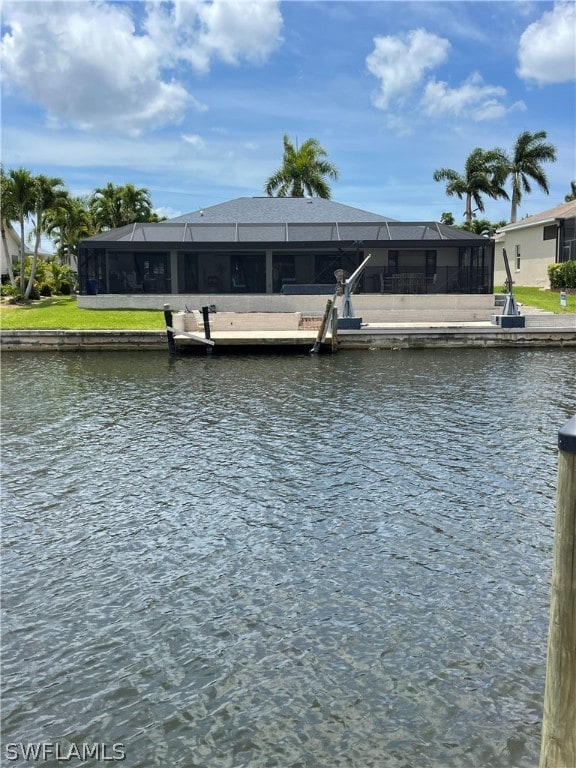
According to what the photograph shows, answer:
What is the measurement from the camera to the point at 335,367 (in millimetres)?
22391

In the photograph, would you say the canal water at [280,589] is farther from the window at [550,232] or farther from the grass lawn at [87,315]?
the window at [550,232]

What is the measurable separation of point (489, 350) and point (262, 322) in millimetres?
9046

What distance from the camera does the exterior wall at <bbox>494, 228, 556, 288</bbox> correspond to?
137 feet

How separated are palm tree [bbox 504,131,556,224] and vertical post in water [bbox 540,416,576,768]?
175ft

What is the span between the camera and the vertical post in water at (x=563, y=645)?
127 inches

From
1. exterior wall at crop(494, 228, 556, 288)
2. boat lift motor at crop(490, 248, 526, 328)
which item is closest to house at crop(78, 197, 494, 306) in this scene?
boat lift motor at crop(490, 248, 526, 328)

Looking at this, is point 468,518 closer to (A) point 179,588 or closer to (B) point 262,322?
A: (A) point 179,588

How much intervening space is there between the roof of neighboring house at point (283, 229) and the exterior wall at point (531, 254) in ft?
27.2

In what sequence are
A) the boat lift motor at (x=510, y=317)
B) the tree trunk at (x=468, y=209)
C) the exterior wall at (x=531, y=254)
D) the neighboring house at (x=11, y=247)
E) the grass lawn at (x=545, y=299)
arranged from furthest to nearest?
the tree trunk at (x=468, y=209) < the neighboring house at (x=11, y=247) < the exterior wall at (x=531, y=254) < the grass lawn at (x=545, y=299) < the boat lift motor at (x=510, y=317)

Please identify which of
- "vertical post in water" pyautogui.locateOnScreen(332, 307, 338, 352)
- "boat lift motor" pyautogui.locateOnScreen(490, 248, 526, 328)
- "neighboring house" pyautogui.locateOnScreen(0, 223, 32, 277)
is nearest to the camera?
"vertical post in water" pyautogui.locateOnScreen(332, 307, 338, 352)

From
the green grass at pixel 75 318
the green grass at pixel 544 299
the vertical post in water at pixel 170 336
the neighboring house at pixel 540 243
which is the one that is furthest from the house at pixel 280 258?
the vertical post in water at pixel 170 336

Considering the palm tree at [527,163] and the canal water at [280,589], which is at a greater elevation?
the palm tree at [527,163]

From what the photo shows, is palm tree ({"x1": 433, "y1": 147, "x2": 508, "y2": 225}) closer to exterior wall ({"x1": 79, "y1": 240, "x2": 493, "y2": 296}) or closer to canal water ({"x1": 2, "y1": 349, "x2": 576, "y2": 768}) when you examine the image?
exterior wall ({"x1": 79, "y1": 240, "x2": 493, "y2": 296})

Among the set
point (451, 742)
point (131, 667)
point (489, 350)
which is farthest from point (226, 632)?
point (489, 350)
